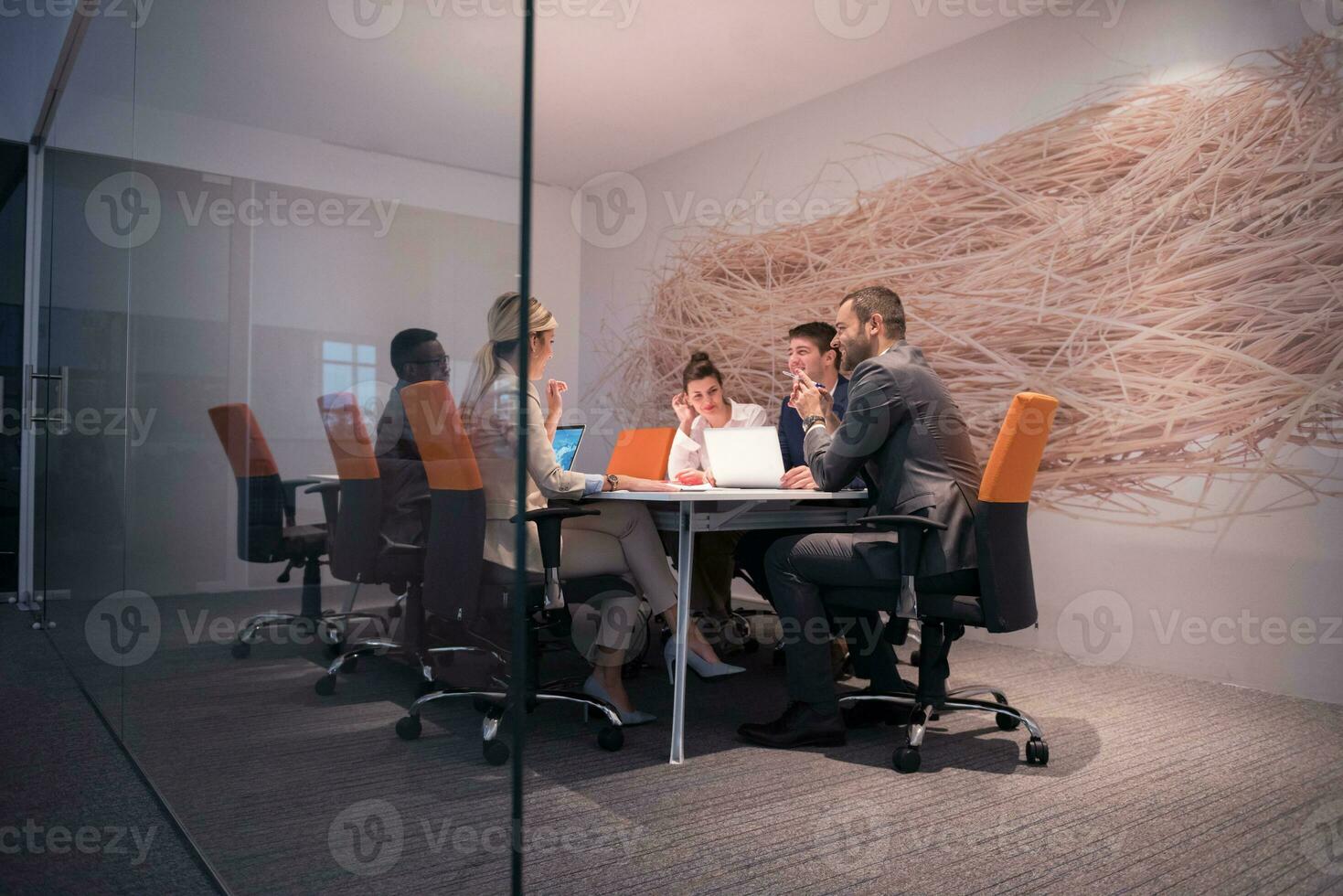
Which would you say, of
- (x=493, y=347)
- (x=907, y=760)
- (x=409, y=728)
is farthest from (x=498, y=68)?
(x=907, y=760)

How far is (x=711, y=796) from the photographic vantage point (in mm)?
2447

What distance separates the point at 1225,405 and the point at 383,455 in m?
3.72

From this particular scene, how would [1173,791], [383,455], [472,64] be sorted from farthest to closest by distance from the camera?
[1173,791] < [383,455] < [472,64]

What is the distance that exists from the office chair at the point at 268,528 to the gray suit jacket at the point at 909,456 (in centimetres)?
171

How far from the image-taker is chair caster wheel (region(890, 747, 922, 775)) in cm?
268

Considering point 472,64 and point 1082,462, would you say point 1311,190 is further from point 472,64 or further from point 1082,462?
point 472,64

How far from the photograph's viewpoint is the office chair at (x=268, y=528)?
5.23 ft

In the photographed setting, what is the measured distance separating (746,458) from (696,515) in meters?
0.40

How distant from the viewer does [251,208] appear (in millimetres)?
1882

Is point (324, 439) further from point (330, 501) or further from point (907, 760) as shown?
point (907, 760)

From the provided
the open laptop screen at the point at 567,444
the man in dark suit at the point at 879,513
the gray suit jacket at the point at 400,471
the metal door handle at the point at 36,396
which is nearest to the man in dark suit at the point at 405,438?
the gray suit jacket at the point at 400,471

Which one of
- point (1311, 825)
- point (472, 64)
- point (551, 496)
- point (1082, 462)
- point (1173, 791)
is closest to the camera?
point (472, 64)

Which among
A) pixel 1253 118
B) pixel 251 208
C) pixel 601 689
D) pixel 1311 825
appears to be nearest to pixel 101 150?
pixel 251 208

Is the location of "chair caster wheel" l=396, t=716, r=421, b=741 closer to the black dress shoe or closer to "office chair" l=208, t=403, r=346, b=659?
"office chair" l=208, t=403, r=346, b=659
